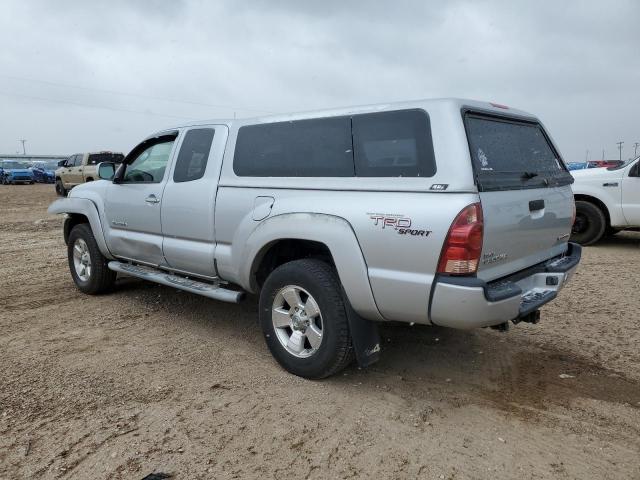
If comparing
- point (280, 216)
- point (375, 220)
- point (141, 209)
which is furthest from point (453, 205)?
point (141, 209)

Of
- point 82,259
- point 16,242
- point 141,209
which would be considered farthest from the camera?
point 16,242

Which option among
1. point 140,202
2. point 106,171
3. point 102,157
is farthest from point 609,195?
point 102,157

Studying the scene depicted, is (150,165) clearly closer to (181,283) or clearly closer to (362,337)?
(181,283)

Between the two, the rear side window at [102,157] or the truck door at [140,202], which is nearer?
the truck door at [140,202]

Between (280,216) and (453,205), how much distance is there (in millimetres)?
1275

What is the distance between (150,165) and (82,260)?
1759 millimetres

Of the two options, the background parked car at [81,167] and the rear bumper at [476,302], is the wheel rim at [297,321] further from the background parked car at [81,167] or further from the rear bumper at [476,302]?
the background parked car at [81,167]

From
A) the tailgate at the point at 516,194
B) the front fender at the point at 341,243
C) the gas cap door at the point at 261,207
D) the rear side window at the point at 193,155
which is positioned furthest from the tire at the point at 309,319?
the rear side window at the point at 193,155

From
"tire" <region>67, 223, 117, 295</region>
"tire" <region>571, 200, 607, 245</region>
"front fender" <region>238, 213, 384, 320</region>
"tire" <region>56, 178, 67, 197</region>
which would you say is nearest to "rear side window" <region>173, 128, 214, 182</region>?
Result: "front fender" <region>238, 213, 384, 320</region>

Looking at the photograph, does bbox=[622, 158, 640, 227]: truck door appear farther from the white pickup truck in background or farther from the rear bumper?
the rear bumper

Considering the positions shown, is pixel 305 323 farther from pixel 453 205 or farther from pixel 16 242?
pixel 16 242

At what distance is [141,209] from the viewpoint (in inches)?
193

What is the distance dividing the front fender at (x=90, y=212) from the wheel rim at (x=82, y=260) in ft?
1.14

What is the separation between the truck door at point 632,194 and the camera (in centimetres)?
834
